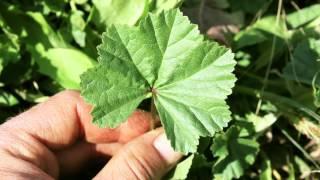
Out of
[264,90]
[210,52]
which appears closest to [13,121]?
[210,52]

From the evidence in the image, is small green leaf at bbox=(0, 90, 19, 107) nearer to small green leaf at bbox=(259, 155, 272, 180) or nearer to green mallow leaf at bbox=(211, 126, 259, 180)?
green mallow leaf at bbox=(211, 126, 259, 180)

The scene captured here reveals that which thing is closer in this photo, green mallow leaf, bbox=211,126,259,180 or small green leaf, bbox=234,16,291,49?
green mallow leaf, bbox=211,126,259,180

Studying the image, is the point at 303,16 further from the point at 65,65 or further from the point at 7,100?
the point at 7,100

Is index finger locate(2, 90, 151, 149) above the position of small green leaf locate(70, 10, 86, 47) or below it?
below

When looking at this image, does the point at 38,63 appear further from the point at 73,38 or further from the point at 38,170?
the point at 38,170

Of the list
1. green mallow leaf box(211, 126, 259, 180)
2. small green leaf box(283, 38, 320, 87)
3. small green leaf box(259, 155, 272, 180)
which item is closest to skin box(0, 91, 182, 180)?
green mallow leaf box(211, 126, 259, 180)

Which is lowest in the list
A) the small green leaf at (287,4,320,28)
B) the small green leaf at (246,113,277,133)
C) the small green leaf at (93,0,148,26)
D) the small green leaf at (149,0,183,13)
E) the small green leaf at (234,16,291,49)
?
the small green leaf at (246,113,277,133)
